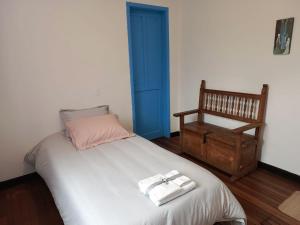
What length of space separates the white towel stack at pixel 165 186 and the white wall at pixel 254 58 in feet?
5.25

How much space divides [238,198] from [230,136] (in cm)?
77

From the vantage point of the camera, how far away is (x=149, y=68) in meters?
3.50

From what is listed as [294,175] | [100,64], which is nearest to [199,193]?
[294,175]

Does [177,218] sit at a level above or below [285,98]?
below

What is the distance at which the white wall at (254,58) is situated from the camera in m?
2.35

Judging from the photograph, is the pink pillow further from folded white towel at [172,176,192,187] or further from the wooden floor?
folded white towel at [172,176,192,187]

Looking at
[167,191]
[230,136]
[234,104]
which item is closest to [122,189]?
[167,191]

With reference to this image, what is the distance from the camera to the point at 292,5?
2217 mm

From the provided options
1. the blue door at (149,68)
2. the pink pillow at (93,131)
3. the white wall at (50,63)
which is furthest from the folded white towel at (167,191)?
the blue door at (149,68)

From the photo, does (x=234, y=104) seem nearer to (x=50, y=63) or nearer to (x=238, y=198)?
(x=238, y=198)

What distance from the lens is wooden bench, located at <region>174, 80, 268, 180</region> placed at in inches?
98.5

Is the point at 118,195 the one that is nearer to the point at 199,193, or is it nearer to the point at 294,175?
the point at 199,193

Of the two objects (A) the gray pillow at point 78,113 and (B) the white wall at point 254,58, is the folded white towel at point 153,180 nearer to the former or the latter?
(A) the gray pillow at point 78,113

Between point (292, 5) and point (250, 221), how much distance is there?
2199mm
